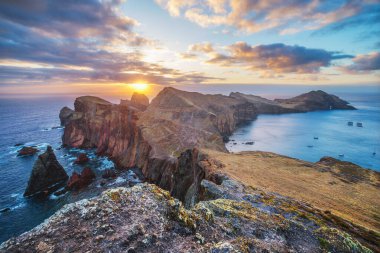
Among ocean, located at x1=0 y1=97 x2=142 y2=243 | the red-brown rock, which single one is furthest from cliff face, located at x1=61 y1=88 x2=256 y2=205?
the red-brown rock

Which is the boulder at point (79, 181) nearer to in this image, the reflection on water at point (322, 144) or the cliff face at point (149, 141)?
the cliff face at point (149, 141)

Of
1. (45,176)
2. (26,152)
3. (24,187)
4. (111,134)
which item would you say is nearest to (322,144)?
(111,134)

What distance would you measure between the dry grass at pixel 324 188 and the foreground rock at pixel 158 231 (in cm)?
1281

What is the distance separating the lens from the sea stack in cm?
6125

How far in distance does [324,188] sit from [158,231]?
35063 millimetres

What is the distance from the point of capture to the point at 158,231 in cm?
917

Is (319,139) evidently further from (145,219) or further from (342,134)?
(145,219)

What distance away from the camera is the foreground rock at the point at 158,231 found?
7977 millimetres

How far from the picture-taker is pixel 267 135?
162500 mm

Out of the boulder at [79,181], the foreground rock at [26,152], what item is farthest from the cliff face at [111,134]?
the foreground rock at [26,152]

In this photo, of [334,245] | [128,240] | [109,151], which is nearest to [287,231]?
[334,245]

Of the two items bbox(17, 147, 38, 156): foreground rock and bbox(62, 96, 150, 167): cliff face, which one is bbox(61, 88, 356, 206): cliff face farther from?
bbox(17, 147, 38, 156): foreground rock

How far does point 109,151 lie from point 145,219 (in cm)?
9712

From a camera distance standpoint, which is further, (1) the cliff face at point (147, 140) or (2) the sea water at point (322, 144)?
(2) the sea water at point (322, 144)
